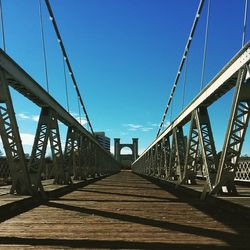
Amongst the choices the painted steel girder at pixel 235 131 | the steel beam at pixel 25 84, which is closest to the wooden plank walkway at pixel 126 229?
the painted steel girder at pixel 235 131

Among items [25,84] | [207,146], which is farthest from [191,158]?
[25,84]

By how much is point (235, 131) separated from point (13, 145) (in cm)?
693

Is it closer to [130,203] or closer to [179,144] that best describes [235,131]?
[130,203]

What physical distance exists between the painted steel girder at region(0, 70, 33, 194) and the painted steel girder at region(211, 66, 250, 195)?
6.15 meters

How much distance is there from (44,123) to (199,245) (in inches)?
490

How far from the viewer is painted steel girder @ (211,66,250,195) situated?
1239 centimetres

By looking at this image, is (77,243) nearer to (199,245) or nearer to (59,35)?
(199,245)

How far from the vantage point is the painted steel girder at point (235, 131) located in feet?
40.7

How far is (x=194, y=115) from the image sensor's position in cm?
1856

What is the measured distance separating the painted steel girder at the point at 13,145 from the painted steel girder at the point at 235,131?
6.15 meters

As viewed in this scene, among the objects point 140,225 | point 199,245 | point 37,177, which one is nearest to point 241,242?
point 199,245

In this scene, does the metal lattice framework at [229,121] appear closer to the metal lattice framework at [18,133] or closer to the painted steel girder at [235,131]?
the painted steel girder at [235,131]

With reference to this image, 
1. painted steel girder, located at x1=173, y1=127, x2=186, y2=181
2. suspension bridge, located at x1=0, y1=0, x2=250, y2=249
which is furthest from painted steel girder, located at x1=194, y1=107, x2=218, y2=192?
painted steel girder, located at x1=173, y1=127, x2=186, y2=181

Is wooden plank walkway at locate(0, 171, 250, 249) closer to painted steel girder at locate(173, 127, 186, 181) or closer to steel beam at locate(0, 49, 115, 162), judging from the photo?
steel beam at locate(0, 49, 115, 162)
